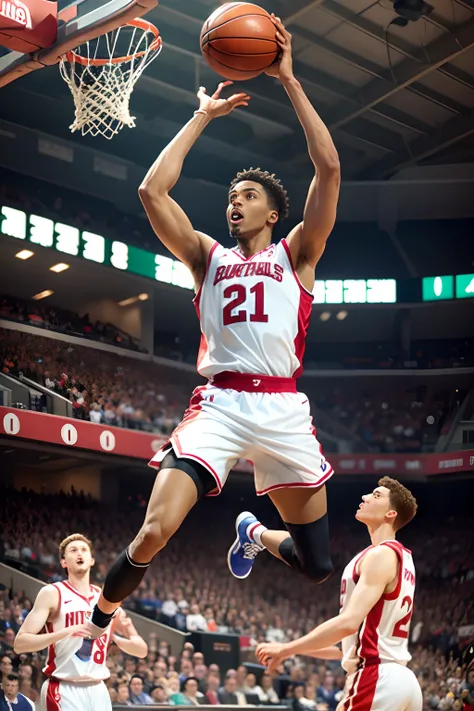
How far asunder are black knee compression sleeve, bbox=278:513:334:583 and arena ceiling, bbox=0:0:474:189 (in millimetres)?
12907

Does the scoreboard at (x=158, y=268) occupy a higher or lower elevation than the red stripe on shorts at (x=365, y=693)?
higher

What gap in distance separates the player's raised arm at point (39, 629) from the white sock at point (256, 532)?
1.21 m

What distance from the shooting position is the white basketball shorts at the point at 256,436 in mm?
4445

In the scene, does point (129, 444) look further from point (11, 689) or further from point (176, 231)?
point (176, 231)

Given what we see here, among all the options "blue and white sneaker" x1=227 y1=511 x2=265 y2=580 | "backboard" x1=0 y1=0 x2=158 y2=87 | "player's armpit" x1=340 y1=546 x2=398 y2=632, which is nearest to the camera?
"player's armpit" x1=340 y1=546 x2=398 y2=632

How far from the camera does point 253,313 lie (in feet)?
15.3

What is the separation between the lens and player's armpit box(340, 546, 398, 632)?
14.9ft

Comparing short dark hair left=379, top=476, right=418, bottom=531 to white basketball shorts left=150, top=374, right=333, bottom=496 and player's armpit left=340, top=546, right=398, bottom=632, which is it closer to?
player's armpit left=340, top=546, right=398, bottom=632

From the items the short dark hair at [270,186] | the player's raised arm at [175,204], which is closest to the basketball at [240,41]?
the player's raised arm at [175,204]

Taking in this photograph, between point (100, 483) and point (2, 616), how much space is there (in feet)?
18.2

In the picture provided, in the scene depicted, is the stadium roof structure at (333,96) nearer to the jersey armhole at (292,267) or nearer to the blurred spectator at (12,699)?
the blurred spectator at (12,699)

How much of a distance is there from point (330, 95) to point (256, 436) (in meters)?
15.7

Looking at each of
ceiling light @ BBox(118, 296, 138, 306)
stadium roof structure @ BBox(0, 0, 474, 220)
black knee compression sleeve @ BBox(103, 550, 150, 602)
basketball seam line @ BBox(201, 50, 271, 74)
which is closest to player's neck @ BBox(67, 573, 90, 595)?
black knee compression sleeve @ BBox(103, 550, 150, 602)

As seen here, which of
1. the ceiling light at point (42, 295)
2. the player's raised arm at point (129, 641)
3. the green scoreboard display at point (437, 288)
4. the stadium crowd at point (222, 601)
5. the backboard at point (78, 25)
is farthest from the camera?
the green scoreboard display at point (437, 288)
